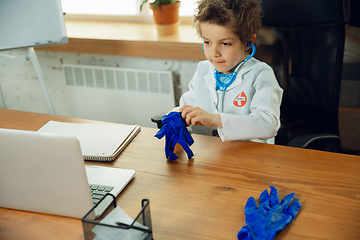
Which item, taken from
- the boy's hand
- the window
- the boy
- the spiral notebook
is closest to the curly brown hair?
the boy

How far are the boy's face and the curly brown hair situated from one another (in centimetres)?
2

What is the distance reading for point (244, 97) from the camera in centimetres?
124

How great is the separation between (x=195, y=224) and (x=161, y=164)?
0.27m

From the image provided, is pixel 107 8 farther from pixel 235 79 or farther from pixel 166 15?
pixel 235 79

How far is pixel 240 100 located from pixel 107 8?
1645 mm

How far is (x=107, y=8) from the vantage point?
2.50 metres

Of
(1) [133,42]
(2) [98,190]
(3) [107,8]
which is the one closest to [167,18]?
(1) [133,42]

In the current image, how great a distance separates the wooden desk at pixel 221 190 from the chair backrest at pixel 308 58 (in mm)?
416

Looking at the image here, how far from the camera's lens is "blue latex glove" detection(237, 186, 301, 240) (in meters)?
0.69

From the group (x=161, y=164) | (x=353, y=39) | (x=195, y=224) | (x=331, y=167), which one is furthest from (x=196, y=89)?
(x=353, y=39)

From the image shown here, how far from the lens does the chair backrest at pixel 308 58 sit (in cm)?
125

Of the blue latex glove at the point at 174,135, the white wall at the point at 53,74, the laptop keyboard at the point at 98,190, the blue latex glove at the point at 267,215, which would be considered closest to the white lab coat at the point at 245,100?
the blue latex glove at the point at 174,135

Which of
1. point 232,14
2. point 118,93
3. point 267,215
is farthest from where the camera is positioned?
point 118,93

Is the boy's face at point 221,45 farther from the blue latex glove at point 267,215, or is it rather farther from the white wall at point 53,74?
the white wall at point 53,74
